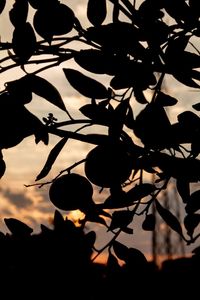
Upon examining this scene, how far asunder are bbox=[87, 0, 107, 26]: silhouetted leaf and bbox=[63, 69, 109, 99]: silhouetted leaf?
0.19m

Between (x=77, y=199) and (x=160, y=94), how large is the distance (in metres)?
0.56

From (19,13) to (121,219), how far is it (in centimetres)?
89

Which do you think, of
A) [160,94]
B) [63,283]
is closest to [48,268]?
[63,283]

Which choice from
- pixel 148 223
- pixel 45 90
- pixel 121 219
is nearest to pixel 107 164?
pixel 45 90

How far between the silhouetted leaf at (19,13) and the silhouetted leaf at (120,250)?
93cm

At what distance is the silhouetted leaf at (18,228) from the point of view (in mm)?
1882

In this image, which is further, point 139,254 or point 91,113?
point 139,254

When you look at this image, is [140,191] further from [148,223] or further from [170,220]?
[148,223]

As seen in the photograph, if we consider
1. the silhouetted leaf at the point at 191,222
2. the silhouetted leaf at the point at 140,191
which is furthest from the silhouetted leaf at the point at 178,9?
the silhouetted leaf at the point at 191,222

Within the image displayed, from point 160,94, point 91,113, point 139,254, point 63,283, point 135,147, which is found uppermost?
point 160,94

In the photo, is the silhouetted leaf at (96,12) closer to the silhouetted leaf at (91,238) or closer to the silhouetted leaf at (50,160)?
the silhouetted leaf at (50,160)

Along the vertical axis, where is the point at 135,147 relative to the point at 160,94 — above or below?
below

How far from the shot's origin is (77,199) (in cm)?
178

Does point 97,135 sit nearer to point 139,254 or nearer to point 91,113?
point 91,113
